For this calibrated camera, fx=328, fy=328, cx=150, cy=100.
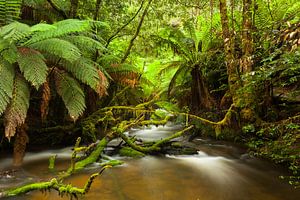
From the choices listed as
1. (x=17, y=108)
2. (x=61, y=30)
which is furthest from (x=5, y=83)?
(x=61, y=30)

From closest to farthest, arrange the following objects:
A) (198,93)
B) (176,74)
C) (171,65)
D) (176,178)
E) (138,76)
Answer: (176,178)
(138,76)
(198,93)
(176,74)
(171,65)

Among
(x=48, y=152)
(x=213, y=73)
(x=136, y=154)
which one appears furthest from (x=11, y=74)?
(x=213, y=73)

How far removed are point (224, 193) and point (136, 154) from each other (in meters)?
1.45

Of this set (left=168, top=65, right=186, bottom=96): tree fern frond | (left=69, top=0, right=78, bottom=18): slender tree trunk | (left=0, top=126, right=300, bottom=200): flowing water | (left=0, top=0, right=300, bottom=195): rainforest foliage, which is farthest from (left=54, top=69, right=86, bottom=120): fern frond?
(left=168, top=65, right=186, bottom=96): tree fern frond

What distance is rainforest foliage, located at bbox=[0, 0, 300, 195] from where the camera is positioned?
10.2 ft

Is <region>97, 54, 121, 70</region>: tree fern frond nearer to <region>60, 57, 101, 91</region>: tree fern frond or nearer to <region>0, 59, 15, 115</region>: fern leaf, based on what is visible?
<region>60, 57, 101, 91</region>: tree fern frond

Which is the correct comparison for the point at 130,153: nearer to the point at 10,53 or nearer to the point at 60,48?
the point at 60,48

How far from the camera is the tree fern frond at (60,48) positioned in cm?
324

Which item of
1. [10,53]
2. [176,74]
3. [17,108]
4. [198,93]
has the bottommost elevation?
[17,108]

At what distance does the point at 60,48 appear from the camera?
3287 mm

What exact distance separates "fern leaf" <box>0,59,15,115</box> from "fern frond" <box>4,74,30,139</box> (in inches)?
2.8

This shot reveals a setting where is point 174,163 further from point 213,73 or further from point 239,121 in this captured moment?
point 213,73

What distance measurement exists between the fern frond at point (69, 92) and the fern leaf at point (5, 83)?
0.51m

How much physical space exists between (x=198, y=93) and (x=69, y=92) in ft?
10.3
